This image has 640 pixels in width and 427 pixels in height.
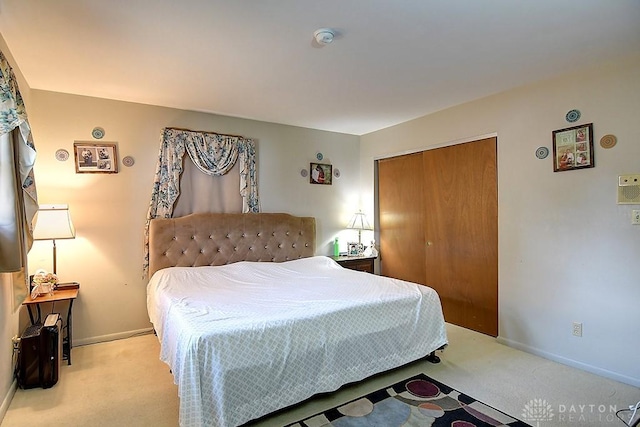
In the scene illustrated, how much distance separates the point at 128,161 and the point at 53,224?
96 centimetres

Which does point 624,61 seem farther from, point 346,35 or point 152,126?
point 152,126

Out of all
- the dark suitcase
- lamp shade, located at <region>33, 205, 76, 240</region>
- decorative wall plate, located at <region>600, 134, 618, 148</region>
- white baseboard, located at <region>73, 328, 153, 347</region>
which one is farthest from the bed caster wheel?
lamp shade, located at <region>33, 205, 76, 240</region>

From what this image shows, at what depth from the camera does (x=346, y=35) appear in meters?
2.21

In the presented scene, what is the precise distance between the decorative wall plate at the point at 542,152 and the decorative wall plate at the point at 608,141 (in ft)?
1.30

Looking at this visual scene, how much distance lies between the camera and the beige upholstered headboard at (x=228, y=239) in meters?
3.57

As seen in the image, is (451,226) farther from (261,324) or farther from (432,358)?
(261,324)

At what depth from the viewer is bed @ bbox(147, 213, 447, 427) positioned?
1875mm

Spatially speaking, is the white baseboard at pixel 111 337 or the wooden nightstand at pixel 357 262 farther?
the wooden nightstand at pixel 357 262

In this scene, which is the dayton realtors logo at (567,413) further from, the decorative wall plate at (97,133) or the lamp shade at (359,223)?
the decorative wall plate at (97,133)

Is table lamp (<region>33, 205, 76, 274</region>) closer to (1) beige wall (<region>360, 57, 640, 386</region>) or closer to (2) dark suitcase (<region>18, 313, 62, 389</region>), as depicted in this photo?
(2) dark suitcase (<region>18, 313, 62, 389</region>)

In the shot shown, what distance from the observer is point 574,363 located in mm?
2820

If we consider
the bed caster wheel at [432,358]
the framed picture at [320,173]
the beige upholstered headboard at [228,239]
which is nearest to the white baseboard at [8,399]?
the beige upholstered headboard at [228,239]

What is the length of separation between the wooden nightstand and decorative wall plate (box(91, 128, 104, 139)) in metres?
3.00

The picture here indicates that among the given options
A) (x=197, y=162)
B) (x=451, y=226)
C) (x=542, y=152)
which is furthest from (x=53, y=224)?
(x=542, y=152)
